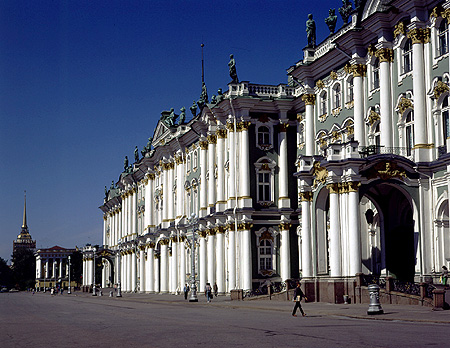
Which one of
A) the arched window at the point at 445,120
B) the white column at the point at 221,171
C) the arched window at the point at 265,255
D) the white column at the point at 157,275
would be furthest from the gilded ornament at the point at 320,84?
the white column at the point at 157,275

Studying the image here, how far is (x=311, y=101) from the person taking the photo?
182 feet

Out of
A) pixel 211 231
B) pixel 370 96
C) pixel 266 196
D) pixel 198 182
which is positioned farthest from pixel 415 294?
pixel 198 182

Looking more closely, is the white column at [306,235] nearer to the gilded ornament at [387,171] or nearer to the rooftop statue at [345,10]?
the gilded ornament at [387,171]

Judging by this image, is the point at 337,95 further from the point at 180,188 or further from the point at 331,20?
the point at 180,188

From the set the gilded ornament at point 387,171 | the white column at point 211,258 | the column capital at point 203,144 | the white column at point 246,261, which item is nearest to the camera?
the gilded ornament at point 387,171

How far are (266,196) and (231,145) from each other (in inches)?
208

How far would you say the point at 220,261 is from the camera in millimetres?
66250

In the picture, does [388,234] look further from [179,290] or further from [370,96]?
[179,290]

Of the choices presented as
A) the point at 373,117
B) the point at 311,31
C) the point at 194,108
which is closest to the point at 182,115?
the point at 194,108

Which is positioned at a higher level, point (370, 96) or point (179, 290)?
point (370, 96)

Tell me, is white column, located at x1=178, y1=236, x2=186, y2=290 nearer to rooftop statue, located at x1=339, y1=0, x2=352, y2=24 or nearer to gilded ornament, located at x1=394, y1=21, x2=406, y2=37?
rooftop statue, located at x1=339, y1=0, x2=352, y2=24

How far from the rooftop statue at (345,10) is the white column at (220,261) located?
23300 mm

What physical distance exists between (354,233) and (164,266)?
46.0 meters

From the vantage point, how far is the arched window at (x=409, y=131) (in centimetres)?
4359
